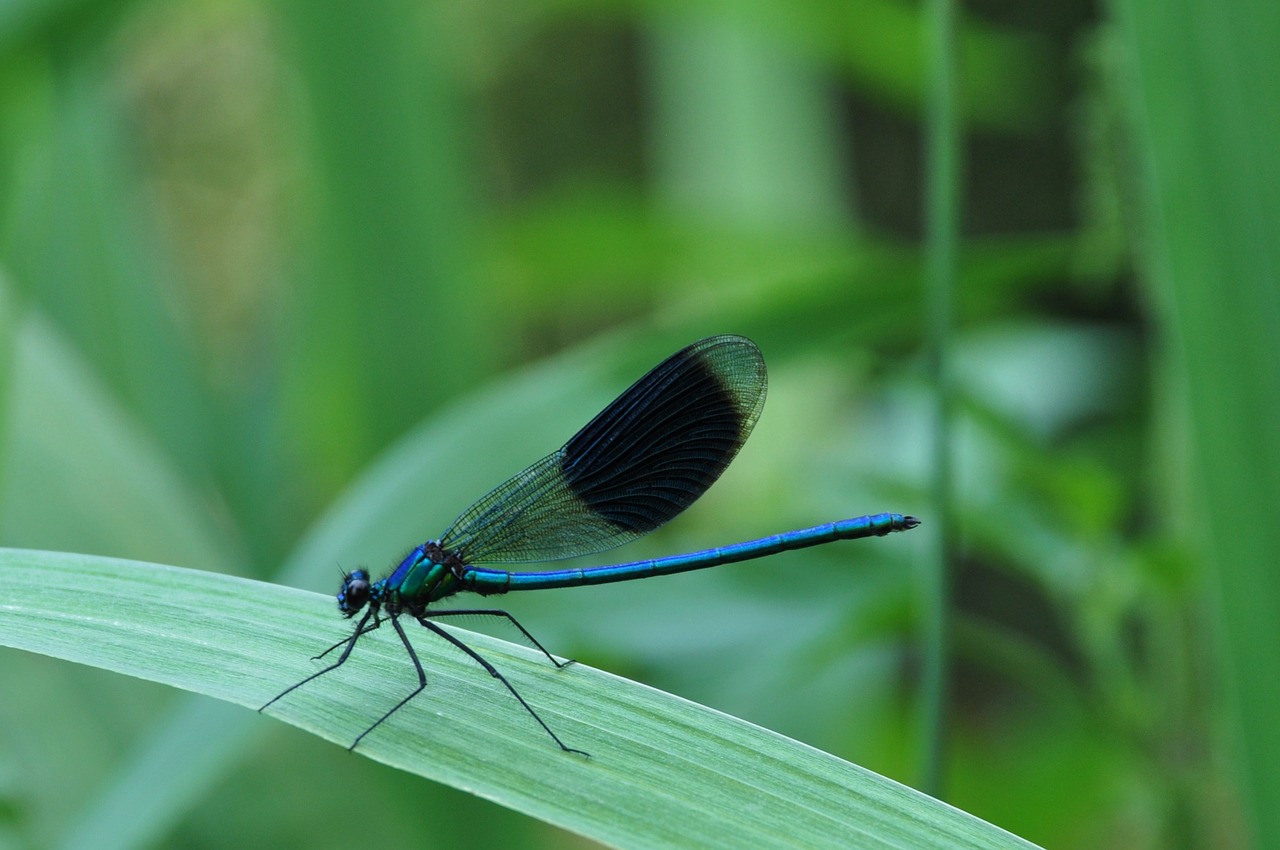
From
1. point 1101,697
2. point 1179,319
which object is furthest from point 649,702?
point 1101,697

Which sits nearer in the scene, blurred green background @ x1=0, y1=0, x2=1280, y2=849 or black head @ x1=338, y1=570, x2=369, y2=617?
blurred green background @ x1=0, y1=0, x2=1280, y2=849

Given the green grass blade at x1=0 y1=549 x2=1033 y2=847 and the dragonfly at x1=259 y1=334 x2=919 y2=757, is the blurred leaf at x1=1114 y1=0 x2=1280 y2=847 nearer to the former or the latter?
the dragonfly at x1=259 y1=334 x2=919 y2=757

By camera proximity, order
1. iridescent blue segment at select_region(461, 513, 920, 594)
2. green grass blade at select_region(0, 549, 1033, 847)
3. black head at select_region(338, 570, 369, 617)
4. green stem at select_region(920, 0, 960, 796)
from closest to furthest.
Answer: green grass blade at select_region(0, 549, 1033, 847) < green stem at select_region(920, 0, 960, 796) < black head at select_region(338, 570, 369, 617) < iridescent blue segment at select_region(461, 513, 920, 594)

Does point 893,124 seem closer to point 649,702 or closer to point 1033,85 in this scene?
point 1033,85

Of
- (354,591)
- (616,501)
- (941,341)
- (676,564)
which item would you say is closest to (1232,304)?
(941,341)

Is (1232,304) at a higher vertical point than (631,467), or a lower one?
higher

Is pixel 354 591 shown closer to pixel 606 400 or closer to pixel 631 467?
pixel 631 467

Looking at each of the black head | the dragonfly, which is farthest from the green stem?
the black head

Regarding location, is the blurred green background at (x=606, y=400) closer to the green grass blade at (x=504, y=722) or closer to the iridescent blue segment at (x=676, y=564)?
the iridescent blue segment at (x=676, y=564)
